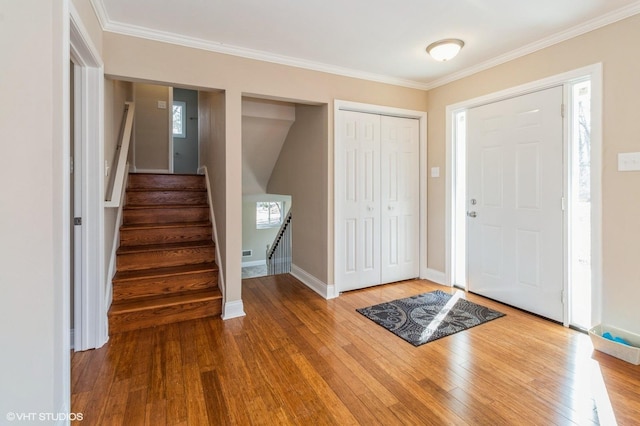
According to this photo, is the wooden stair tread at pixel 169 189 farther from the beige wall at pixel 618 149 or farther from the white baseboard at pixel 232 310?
the beige wall at pixel 618 149

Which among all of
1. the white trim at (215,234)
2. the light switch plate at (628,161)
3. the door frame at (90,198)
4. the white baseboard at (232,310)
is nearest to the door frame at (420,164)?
the white baseboard at (232,310)

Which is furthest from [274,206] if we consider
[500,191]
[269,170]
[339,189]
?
[500,191]

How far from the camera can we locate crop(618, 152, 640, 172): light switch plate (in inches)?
86.3

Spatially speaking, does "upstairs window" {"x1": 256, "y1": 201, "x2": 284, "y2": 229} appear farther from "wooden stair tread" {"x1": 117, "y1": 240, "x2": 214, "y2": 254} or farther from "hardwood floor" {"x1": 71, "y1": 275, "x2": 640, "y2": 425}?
"hardwood floor" {"x1": 71, "y1": 275, "x2": 640, "y2": 425}

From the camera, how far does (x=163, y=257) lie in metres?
3.21

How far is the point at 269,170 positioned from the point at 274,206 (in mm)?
3679

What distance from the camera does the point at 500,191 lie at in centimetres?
314

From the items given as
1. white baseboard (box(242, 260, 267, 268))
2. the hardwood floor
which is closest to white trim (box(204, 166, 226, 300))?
the hardwood floor

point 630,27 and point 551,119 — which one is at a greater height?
point 630,27

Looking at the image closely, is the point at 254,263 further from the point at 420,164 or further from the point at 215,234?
the point at 420,164

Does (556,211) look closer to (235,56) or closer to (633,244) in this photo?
(633,244)
